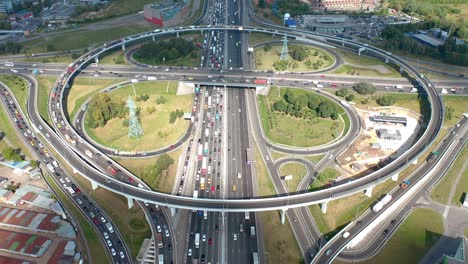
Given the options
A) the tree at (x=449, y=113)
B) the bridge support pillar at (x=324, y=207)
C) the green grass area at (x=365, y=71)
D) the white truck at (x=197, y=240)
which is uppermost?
the green grass area at (x=365, y=71)

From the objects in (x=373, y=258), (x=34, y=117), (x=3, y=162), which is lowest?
(x=373, y=258)

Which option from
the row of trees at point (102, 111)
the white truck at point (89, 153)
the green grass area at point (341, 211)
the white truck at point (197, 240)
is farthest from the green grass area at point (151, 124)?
the green grass area at point (341, 211)

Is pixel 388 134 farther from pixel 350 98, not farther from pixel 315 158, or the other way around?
pixel 315 158

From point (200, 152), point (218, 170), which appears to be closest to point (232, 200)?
point (218, 170)

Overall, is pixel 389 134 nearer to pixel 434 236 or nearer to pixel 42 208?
pixel 434 236

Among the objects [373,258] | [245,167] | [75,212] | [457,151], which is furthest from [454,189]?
[75,212]

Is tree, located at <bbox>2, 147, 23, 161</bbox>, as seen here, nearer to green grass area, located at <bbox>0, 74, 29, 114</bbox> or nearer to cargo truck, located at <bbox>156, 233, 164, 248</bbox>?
green grass area, located at <bbox>0, 74, 29, 114</bbox>

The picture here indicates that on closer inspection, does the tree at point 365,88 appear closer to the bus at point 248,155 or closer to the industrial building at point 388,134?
the industrial building at point 388,134
